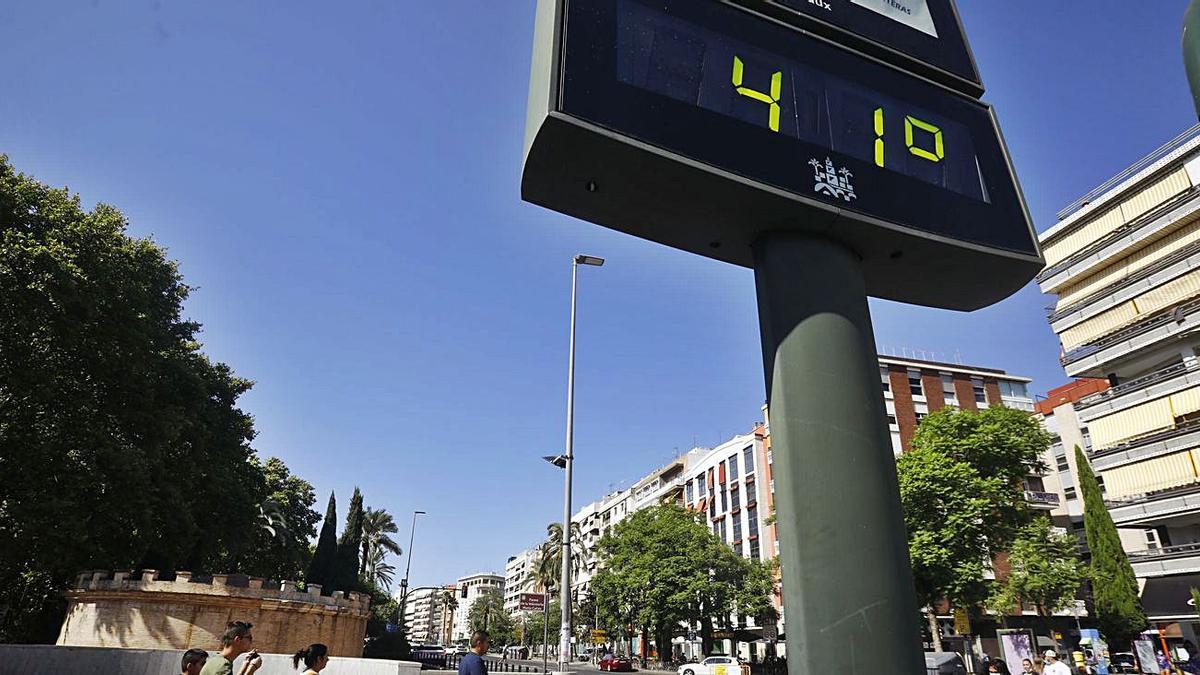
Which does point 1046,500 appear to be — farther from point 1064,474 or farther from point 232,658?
point 232,658

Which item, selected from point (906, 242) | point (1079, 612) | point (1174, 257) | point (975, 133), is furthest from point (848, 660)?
point (1079, 612)

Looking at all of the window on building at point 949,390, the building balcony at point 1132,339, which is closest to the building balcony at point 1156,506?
the building balcony at point 1132,339

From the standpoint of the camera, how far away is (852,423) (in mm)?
4430

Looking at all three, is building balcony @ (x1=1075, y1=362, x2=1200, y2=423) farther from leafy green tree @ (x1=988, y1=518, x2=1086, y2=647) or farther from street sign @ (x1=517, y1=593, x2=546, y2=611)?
street sign @ (x1=517, y1=593, x2=546, y2=611)

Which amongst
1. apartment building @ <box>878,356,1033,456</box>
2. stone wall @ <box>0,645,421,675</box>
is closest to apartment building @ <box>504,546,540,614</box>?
apartment building @ <box>878,356,1033,456</box>

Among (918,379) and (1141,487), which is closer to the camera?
(1141,487)

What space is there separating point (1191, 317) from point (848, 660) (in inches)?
1353

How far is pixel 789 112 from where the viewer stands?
16.6ft

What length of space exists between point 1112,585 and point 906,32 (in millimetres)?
33201

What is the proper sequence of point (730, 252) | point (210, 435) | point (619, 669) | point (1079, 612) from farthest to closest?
1. point (619, 669)
2. point (1079, 612)
3. point (210, 435)
4. point (730, 252)

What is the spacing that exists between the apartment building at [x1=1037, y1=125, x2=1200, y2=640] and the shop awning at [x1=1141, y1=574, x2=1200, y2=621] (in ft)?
0.14

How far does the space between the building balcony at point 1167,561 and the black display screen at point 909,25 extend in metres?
30.7

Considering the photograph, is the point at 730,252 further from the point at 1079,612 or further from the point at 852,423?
the point at 1079,612

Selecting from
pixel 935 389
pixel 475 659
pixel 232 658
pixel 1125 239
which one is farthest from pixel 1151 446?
pixel 232 658
